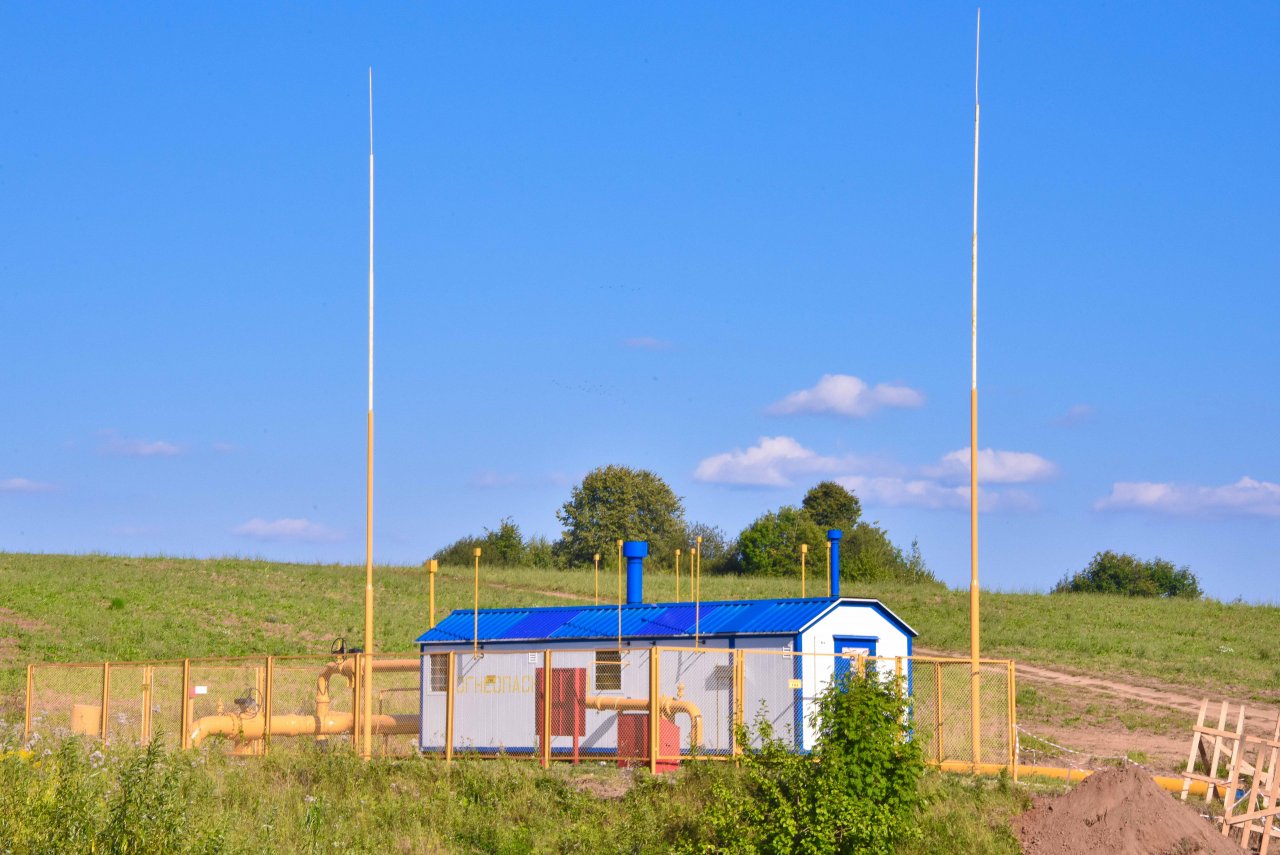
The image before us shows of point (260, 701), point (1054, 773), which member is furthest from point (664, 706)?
point (260, 701)

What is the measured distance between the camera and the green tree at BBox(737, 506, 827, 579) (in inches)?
4208

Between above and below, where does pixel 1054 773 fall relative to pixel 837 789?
below

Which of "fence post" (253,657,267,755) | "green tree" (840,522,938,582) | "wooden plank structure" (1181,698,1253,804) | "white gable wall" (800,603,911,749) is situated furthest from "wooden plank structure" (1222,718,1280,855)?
"green tree" (840,522,938,582)

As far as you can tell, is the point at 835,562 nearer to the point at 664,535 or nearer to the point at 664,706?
the point at 664,706

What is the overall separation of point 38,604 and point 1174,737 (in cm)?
4073

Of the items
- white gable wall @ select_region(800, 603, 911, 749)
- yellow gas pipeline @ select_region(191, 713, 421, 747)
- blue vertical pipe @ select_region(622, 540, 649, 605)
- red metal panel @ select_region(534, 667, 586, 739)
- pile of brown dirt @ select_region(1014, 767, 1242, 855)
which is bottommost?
pile of brown dirt @ select_region(1014, 767, 1242, 855)

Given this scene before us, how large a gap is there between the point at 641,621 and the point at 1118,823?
11.3 meters

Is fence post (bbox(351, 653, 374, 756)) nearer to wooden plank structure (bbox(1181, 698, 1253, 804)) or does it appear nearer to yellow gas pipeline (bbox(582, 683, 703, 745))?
yellow gas pipeline (bbox(582, 683, 703, 745))

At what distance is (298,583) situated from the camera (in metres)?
70.3

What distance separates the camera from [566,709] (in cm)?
2866

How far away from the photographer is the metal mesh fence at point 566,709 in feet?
86.6

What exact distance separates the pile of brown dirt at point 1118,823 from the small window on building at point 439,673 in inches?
513

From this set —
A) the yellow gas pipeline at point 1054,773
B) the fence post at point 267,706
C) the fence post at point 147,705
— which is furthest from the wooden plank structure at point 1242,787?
the fence post at point 147,705

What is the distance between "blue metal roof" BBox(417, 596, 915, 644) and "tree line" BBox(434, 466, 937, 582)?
7277 cm
